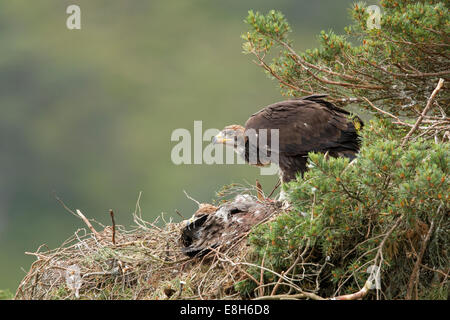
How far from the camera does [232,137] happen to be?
5586mm

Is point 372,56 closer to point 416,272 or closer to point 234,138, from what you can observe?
point 234,138

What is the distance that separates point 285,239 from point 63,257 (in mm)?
2103

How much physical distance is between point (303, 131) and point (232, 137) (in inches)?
27.9

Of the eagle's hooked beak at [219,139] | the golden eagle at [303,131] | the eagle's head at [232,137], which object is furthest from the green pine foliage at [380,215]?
the eagle's hooked beak at [219,139]

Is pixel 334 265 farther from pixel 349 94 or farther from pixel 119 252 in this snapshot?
pixel 349 94

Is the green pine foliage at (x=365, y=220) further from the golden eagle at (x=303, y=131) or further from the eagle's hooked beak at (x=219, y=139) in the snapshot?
the eagle's hooked beak at (x=219, y=139)

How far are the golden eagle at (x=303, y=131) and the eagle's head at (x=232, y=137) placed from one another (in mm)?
156

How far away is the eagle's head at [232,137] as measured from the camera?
219 inches

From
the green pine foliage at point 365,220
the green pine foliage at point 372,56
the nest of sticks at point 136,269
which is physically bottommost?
the nest of sticks at point 136,269

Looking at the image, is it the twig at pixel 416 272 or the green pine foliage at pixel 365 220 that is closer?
the green pine foliage at pixel 365 220

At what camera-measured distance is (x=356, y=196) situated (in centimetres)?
311

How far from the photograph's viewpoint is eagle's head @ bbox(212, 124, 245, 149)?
5.56 m

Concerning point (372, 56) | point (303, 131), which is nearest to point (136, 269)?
point (303, 131)

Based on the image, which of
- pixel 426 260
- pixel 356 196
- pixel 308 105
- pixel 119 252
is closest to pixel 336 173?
pixel 356 196
